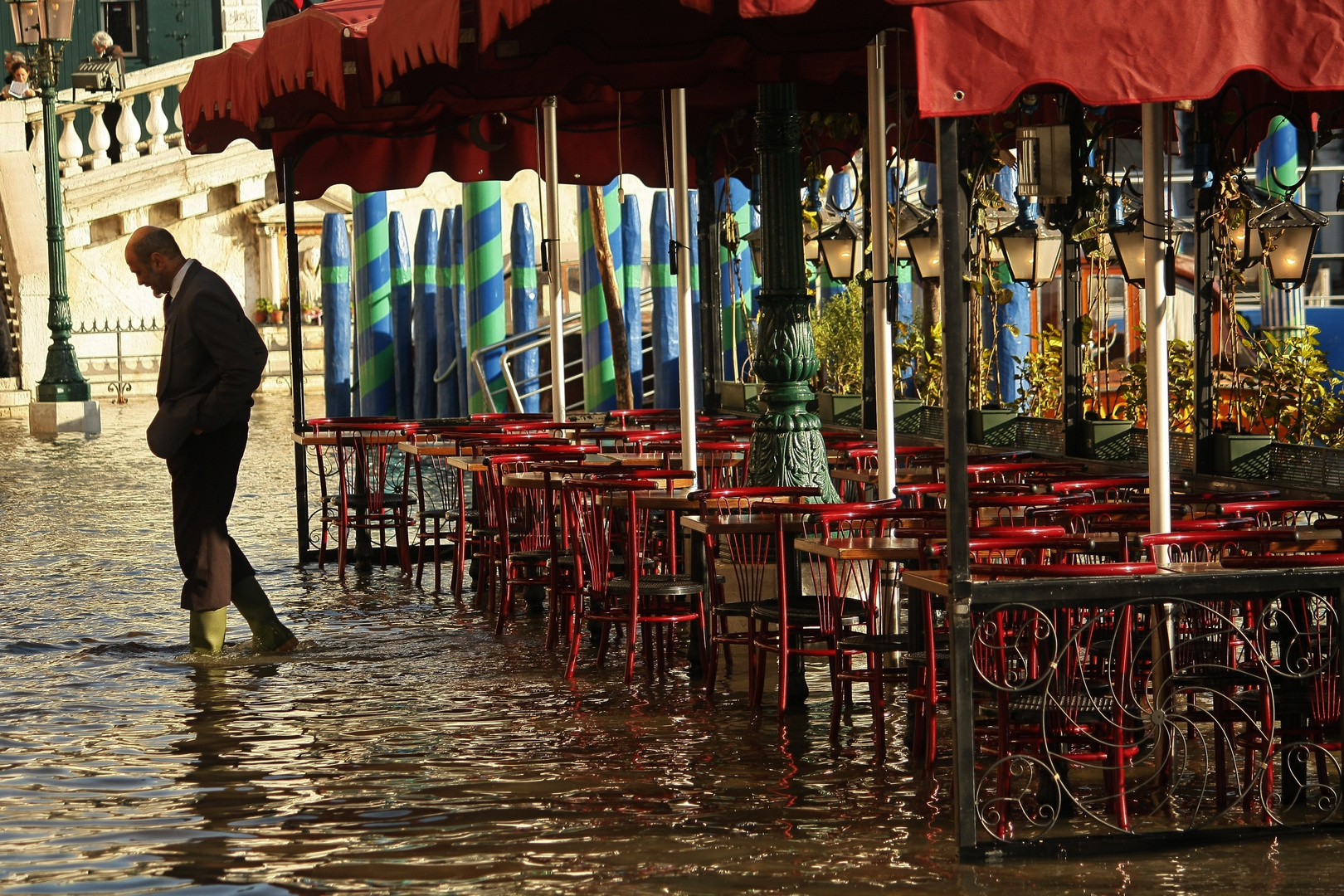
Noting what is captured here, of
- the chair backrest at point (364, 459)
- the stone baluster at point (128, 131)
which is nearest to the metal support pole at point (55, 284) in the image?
the stone baluster at point (128, 131)

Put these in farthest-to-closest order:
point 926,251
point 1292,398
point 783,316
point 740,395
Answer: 1. point 740,395
2. point 926,251
3. point 1292,398
4. point 783,316

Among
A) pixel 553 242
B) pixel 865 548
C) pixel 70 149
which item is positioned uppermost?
pixel 70 149

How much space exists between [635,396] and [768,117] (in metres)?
9.79

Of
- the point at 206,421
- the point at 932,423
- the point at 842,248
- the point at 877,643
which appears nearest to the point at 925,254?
the point at 842,248

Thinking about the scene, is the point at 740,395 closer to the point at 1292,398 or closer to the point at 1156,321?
the point at 1292,398

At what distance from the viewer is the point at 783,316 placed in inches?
358

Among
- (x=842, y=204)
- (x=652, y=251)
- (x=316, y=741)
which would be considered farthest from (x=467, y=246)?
(x=316, y=741)

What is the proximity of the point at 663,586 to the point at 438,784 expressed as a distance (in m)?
2.02

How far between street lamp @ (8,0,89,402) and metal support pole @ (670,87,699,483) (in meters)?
15.6

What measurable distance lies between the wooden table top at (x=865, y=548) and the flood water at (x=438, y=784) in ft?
2.35

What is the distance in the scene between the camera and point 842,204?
768 inches

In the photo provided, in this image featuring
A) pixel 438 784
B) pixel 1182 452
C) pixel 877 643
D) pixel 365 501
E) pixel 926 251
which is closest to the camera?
pixel 438 784

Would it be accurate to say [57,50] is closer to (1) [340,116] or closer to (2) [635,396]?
(2) [635,396]

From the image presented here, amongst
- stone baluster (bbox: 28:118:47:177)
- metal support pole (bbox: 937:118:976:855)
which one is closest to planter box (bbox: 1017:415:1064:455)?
metal support pole (bbox: 937:118:976:855)
